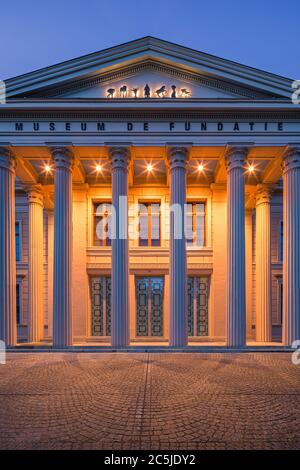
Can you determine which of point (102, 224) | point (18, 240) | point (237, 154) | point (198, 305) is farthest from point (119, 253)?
point (18, 240)

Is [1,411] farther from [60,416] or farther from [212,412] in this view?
[212,412]

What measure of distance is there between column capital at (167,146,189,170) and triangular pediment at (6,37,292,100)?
8.37 ft

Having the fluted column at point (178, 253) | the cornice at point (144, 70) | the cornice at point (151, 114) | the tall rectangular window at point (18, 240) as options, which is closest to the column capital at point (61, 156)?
the cornice at point (151, 114)

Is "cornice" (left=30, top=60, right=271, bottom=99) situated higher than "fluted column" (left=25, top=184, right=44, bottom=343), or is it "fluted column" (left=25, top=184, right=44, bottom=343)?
"cornice" (left=30, top=60, right=271, bottom=99)

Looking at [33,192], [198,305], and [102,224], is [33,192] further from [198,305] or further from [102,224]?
[198,305]

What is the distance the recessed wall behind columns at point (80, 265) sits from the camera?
16.9 m

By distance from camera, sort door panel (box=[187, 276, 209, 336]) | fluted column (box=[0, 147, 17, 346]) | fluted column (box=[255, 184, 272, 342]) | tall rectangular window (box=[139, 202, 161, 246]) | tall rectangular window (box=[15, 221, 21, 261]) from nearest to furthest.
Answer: fluted column (box=[0, 147, 17, 346]) < fluted column (box=[255, 184, 272, 342]) < door panel (box=[187, 276, 209, 336]) < tall rectangular window (box=[139, 202, 161, 246]) < tall rectangular window (box=[15, 221, 21, 261])

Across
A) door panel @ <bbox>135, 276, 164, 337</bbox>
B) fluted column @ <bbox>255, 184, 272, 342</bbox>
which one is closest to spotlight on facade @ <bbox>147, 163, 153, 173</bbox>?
door panel @ <bbox>135, 276, 164, 337</bbox>

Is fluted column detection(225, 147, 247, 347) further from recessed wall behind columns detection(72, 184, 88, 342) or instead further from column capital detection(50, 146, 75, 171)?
recessed wall behind columns detection(72, 184, 88, 342)

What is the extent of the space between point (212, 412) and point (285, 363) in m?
5.05

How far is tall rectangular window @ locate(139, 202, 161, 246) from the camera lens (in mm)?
17734

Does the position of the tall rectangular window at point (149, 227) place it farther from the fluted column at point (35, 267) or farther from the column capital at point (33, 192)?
the column capital at point (33, 192)

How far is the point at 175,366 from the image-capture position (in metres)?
8.41

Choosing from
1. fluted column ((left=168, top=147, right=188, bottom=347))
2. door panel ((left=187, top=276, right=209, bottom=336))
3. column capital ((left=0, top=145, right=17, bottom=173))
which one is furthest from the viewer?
door panel ((left=187, top=276, right=209, bottom=336))
